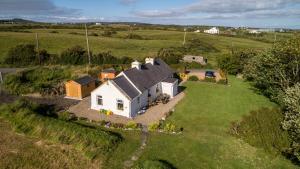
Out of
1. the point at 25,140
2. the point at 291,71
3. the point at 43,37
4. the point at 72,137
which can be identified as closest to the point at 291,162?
the point at 291,71

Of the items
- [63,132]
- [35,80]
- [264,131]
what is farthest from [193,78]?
[63,132]

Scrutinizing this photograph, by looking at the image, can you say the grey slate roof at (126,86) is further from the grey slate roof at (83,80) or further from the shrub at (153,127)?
the grey slate roof at (83,80)

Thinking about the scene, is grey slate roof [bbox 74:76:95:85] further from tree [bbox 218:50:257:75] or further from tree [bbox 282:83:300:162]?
tree [bbox 218:50:257:75]

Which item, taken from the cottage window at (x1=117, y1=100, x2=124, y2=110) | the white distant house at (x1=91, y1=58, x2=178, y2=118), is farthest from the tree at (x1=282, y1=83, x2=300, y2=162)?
the cottage window at (x1=117, y1=100, x2=124, y2=110)

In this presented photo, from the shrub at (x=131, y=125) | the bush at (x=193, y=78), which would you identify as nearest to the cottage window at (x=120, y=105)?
the shrub at (x=131, y=125)

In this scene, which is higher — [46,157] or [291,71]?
[291,71]

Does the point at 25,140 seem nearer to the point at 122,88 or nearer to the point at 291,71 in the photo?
the point at 122,88

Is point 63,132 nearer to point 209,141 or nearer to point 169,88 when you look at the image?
point 209,141
